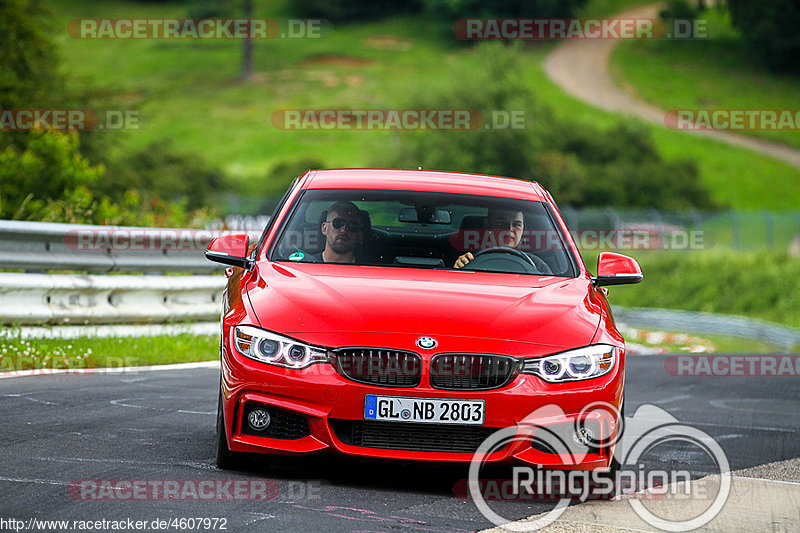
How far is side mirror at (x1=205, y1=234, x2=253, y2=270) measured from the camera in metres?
7.09

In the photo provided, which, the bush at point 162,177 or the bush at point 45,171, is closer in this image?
the bush at point 45,171

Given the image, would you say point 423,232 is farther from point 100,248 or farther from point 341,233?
point 100,248

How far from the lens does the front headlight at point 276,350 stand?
5832mm

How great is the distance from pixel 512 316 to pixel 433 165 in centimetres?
5605

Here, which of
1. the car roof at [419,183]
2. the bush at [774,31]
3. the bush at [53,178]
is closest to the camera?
the car roof at [419,183]

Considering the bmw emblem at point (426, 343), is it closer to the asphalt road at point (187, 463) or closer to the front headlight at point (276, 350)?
the front headlight at point (276, 350)

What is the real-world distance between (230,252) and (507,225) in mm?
1646

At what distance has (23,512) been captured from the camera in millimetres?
5047

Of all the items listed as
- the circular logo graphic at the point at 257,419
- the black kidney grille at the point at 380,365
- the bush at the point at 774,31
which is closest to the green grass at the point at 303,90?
the bush at the point at 774,31

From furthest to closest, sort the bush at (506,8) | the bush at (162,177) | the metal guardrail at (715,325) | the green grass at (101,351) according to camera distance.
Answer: the bush at (506,8) → the bush at (162,177) → the metal guardrail at (715,325) → the green grass at (101,351)

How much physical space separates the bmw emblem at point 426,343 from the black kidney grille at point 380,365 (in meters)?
0.06

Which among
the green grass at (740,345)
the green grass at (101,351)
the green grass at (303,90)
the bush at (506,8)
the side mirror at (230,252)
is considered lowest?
the green grass at (740,345)

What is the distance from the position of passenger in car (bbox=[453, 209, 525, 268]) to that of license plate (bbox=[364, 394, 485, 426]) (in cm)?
186

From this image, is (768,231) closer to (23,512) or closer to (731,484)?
(731,484)
